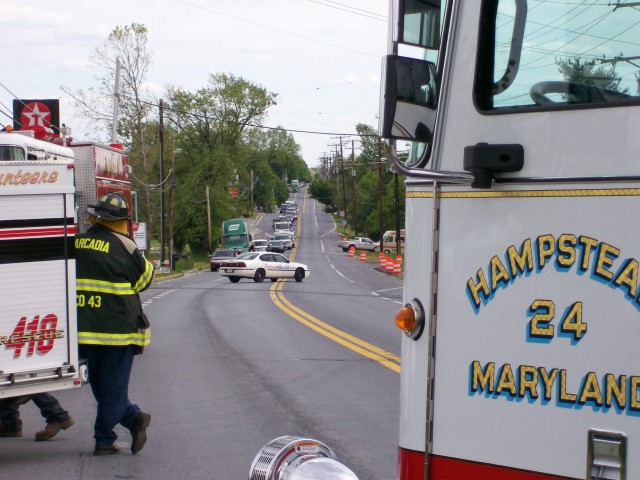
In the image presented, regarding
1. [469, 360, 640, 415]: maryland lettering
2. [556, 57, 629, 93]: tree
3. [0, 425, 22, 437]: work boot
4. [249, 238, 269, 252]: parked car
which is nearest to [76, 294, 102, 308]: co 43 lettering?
[0, 425, 22, 437]: work boot

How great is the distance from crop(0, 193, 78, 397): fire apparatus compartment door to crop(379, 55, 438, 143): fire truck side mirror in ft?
14.4

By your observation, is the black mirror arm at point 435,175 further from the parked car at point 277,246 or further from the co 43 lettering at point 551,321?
the parked car at point 277,246

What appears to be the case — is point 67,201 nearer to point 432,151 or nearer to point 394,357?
point 432,151

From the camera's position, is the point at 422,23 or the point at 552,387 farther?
the point at 422,23

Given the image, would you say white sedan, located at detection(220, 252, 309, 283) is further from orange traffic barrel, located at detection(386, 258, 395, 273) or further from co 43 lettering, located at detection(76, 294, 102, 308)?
co 43 lettering, located at detection(76, 294, 102, 308)

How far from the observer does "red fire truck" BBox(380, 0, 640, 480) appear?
8.76ft

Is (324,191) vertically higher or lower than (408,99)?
lower

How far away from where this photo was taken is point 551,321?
2.79m

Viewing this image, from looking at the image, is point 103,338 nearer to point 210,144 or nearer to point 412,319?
point 412,319

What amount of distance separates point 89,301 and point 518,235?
15.6 feet

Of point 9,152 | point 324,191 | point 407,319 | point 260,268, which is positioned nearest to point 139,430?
point 9,152

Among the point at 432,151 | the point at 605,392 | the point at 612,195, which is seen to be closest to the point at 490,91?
the point at 432,151

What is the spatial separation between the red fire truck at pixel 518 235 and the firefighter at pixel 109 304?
4.13 meters

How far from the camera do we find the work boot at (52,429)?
7.82 metres
